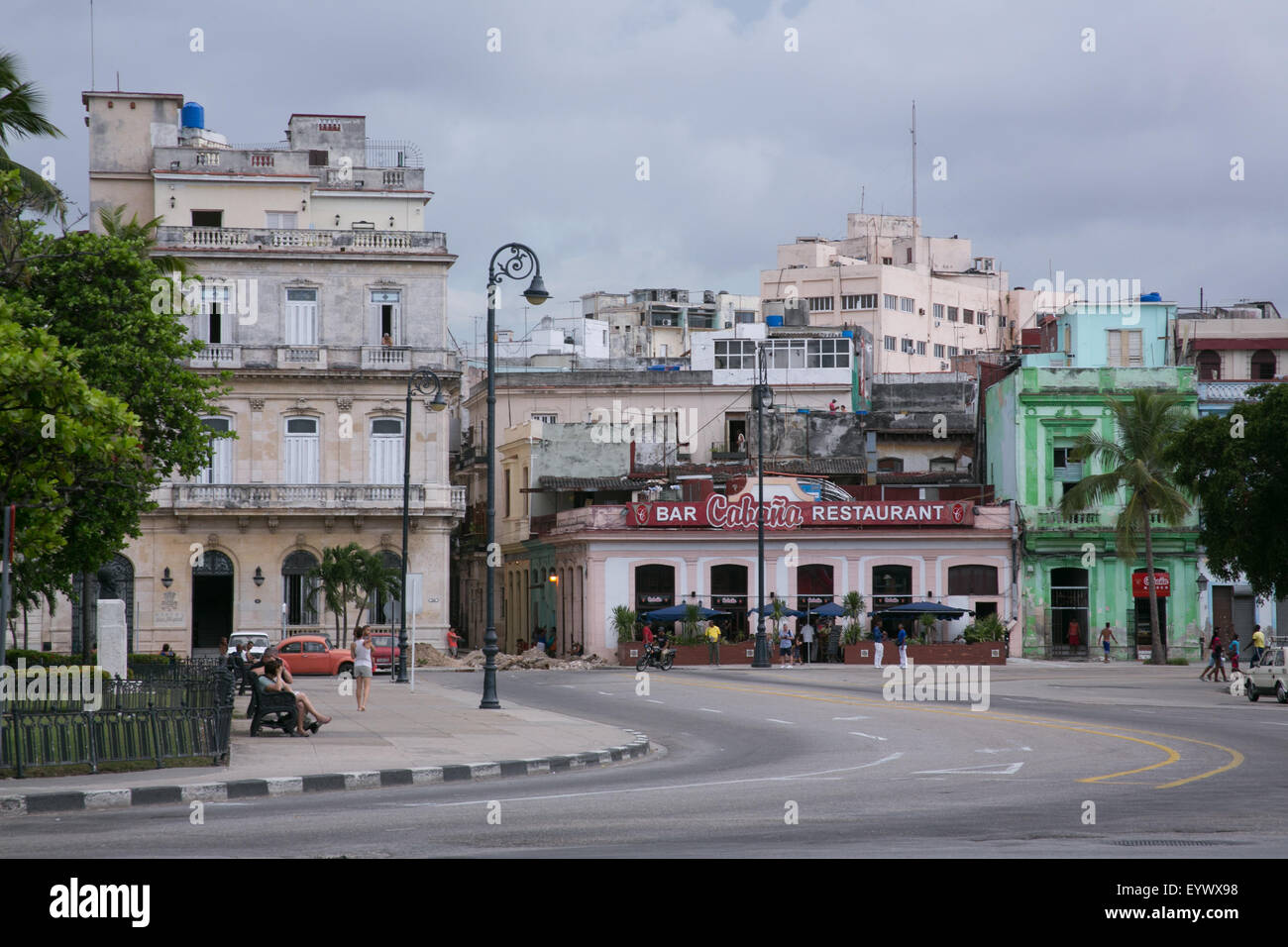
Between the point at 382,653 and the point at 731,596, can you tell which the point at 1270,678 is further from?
the point at 382,653

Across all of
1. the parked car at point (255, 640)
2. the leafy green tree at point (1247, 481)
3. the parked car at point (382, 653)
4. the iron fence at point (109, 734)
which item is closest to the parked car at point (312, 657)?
the parked car at point (382, 653)

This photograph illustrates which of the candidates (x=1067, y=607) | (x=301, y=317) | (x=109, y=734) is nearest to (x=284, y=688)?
(x=109, y=734)

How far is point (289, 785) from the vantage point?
18094 millimetres

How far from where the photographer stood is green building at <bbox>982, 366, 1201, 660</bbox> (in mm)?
62781

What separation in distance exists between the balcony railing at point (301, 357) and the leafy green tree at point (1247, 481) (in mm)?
31511

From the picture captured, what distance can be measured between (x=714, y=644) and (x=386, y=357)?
16908mm

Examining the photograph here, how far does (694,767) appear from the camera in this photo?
21.1 metres

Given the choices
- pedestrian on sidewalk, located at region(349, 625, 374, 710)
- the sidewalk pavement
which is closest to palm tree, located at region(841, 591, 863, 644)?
the sidewalk pavement

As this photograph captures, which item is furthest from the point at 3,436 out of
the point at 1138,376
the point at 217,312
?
the point at 1138,376

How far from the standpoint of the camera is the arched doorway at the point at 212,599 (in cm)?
6053

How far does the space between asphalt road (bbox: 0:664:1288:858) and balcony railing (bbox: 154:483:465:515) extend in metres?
31.6

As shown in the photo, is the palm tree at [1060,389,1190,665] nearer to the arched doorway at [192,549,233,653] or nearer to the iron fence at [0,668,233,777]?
the arched doorway at [192,549,233,653]
